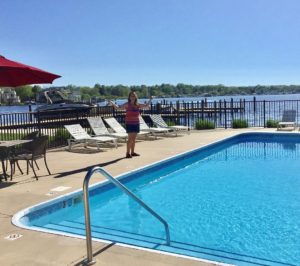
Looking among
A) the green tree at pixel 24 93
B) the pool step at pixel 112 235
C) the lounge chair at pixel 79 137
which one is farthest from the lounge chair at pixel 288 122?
the green tree at pixel 24 93

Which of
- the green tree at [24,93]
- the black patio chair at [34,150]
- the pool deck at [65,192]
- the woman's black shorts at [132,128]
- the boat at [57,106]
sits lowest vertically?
the pool deck at [65,192]

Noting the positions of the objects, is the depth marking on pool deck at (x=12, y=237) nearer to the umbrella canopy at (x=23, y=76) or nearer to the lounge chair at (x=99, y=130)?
the umbrella canopy at (x=23, y=76)

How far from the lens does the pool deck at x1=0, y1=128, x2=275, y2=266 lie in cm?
389

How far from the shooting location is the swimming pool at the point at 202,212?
4.98m

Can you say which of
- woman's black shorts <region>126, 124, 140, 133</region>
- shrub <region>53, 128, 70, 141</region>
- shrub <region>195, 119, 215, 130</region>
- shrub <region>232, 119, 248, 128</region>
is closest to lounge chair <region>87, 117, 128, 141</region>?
shrub <region>53, 128, 70, 141</region>

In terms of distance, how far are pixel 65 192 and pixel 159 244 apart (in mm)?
2377

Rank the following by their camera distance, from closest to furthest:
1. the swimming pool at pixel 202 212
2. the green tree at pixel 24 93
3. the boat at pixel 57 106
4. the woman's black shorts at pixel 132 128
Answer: the swimming pool at pixel 202 212 → the woman's black shorts at pixel 132 128 → the boat at pixel 57 106 → the green tree at pixel 24 93

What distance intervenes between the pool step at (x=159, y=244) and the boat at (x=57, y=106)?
7.34 m

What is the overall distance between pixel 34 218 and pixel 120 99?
90.1 meters

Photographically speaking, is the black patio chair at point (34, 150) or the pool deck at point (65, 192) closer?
the pool deck at point (65, 192)

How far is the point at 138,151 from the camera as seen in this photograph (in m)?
11.5

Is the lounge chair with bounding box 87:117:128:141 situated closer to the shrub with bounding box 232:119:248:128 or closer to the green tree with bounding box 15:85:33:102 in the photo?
the shrub with bounding box 232:119:248:128

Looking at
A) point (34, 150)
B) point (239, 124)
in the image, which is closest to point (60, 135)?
point (34, 150)

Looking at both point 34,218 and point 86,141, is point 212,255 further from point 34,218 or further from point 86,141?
point 86,141
